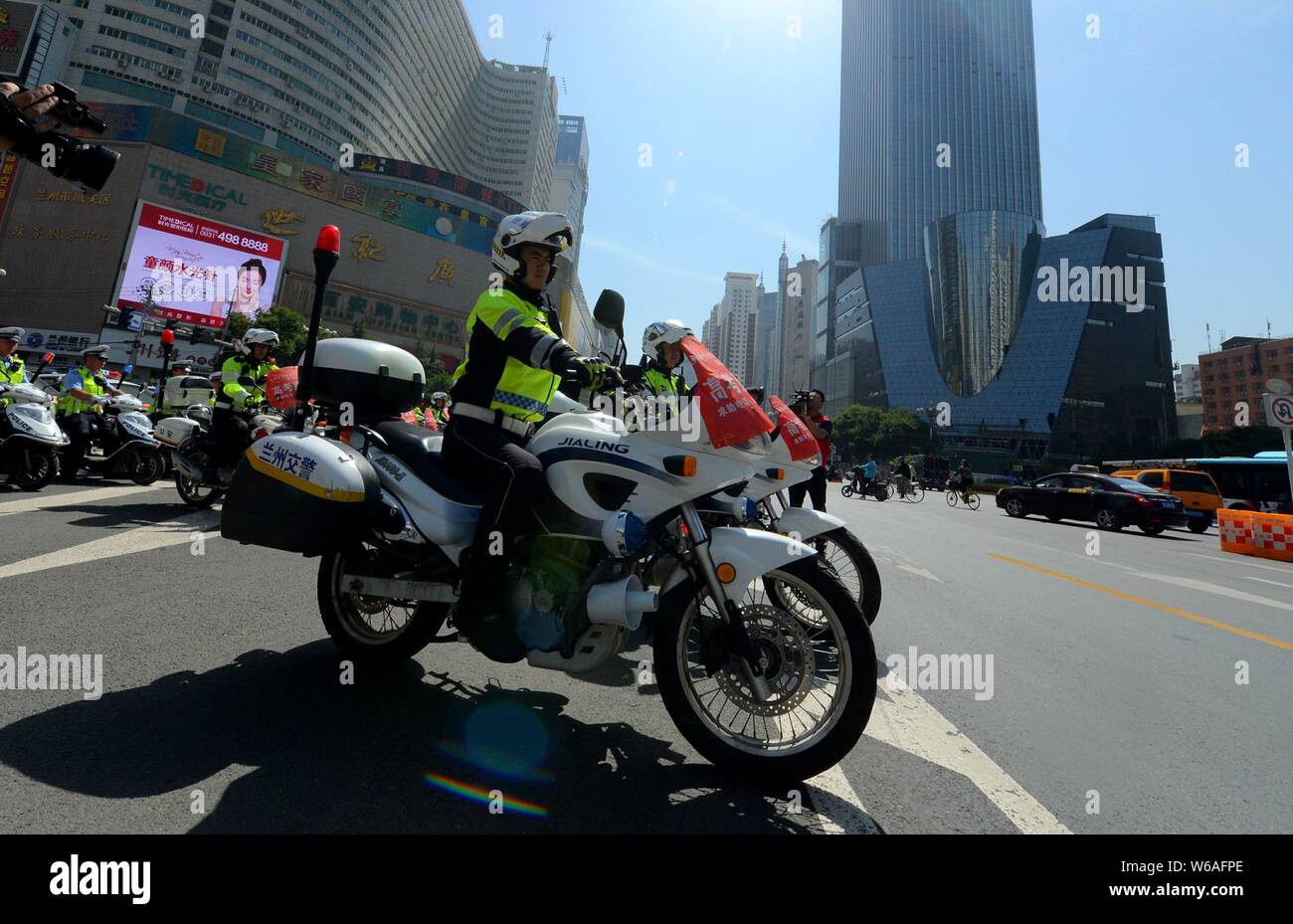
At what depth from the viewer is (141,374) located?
57562 mm

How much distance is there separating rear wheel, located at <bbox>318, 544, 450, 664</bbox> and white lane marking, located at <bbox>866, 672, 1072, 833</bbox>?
2149 millimetres

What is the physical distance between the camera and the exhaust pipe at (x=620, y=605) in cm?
222

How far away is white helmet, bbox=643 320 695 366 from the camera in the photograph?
12.6 feet

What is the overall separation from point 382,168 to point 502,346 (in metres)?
99.9

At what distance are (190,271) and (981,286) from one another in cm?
10568

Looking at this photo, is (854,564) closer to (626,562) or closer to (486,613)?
(626,562)

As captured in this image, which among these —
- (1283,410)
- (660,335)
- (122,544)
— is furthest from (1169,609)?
(1283,410)

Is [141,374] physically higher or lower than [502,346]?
higher

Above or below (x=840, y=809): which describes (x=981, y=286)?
above

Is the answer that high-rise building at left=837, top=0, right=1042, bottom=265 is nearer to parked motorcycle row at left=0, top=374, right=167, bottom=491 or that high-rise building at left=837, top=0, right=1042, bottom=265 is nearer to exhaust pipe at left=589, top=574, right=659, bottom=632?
parked motorcycle row at left=0, top=374, right=167, bottom=491

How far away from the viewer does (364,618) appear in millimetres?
3250

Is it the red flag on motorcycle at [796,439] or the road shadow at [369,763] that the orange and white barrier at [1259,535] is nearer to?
the red flag on motorcycle at [796,439]
